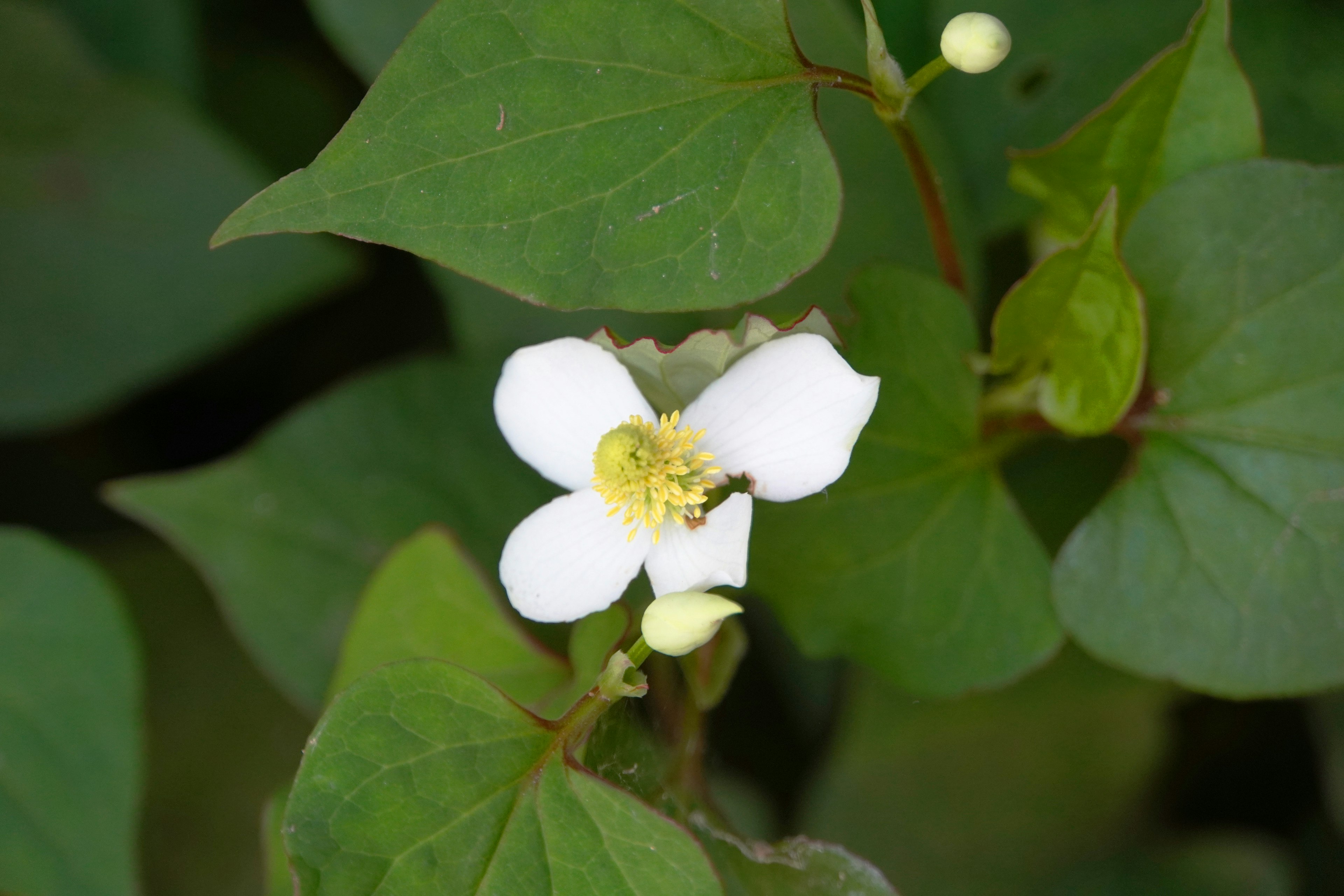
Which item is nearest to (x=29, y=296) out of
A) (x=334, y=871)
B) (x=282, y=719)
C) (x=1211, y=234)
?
(x=282, y=719)

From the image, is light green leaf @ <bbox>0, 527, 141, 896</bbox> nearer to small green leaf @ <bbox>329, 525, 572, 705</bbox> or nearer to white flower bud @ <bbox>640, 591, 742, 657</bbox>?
small green leaf @ <bbox>329, 525, 572, 705</bbox>

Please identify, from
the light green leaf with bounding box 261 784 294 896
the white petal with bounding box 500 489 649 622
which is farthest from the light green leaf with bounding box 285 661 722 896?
the light green leaf with bounding box 261 784 294 896

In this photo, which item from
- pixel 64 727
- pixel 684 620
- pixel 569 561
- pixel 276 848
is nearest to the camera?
pixel 684 620

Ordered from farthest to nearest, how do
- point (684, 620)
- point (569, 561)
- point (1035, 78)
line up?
1. point (1035, 78)
2. point (569, 561)
3. point (684, 620)

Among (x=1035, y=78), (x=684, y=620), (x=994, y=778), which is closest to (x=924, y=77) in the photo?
(x=684, y=620)

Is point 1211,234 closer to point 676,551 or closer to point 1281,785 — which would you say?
point 676,551

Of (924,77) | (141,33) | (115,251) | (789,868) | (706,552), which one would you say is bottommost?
(789,868)

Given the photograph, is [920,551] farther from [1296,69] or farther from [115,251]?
[115,251]
